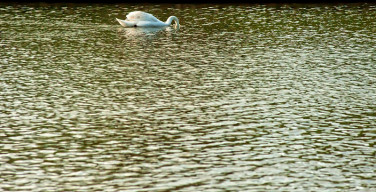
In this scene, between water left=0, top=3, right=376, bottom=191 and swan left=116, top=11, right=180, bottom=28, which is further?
swan left=116, top=11, right=180, bottom=28

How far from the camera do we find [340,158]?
1691 cm

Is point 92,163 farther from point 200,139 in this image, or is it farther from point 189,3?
point 189,3

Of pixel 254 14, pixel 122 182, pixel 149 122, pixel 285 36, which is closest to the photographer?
pixel 122 182

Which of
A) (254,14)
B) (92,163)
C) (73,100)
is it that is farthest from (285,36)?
(92,163)

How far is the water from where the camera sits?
15.6 meters

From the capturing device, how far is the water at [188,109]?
615 inches

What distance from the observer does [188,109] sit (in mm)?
22234

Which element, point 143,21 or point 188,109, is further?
point 143,21

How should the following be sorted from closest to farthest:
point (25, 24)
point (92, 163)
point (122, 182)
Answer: point (122, 182) → point (92, 163) → point (25, 24)

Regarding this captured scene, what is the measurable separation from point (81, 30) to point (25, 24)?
170 inches

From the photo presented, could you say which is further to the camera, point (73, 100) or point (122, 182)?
point (73, 100)

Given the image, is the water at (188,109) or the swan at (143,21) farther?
the swan at (143,21)

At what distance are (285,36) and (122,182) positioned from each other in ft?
88.1

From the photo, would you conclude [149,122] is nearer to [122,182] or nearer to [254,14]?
[122,182]
